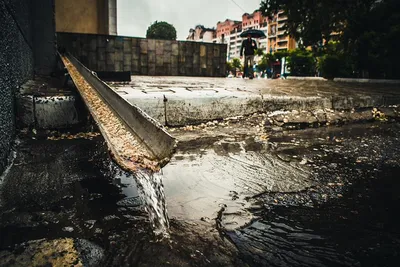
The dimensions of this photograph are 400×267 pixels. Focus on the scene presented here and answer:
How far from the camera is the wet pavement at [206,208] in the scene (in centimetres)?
110

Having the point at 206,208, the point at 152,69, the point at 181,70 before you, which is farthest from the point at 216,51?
the point at 206,208

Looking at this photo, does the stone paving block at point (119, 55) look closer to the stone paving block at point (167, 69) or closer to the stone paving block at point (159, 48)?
the stone paving block at point (159, 48)

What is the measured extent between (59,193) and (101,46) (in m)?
7.92

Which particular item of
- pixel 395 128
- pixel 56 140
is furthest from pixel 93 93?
pixel 395 128

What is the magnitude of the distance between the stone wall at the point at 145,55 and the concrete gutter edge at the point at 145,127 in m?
6.92

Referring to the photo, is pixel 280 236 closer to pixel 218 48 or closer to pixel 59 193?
pixel 59 193

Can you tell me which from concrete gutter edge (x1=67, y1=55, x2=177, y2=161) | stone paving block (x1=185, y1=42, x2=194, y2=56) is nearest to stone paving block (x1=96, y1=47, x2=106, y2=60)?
stone paving block (x1=185, y1=42, x2=194, y2=56)

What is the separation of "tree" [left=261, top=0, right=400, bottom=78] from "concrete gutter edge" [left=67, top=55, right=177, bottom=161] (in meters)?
9.36

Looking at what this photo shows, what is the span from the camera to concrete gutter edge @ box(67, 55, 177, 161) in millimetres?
1236

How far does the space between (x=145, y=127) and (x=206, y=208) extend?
0.58m

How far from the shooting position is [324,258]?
1.11 meters

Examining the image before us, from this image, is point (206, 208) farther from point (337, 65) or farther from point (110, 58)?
point (337, 65)

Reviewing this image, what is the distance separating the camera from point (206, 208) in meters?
1.50

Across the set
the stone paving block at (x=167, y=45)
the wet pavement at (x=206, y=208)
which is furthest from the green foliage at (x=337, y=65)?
Answer: the wet pavement at (x=206, y=208)
